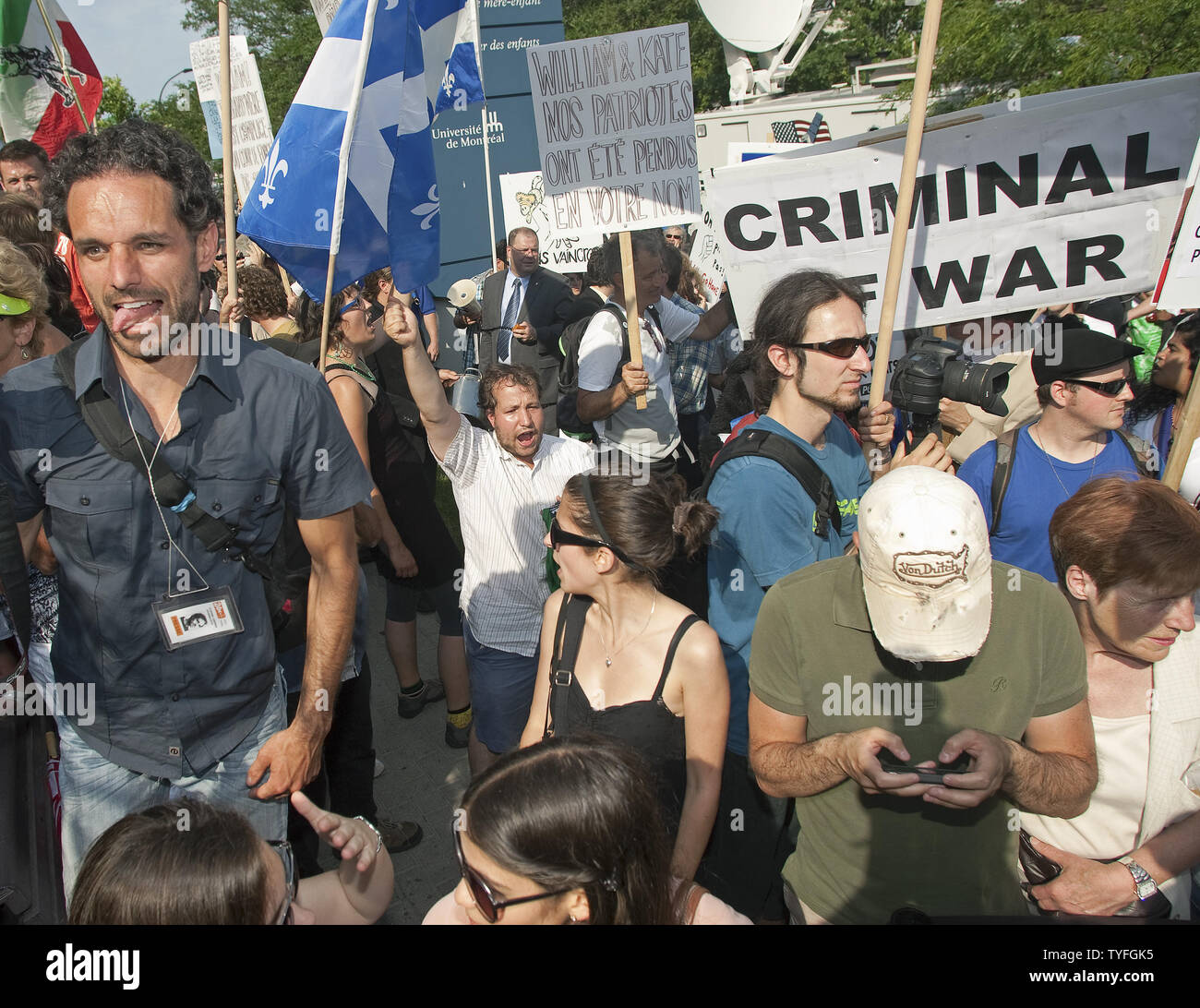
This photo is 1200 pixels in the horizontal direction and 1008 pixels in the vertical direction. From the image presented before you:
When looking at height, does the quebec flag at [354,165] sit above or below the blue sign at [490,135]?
below

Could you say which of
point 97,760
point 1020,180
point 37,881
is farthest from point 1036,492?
point 37,881

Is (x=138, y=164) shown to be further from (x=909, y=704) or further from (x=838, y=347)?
(x=909, y=704)

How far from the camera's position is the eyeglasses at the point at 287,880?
70.2 inches

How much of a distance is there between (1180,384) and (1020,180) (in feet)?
3.80

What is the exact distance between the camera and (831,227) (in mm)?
3672

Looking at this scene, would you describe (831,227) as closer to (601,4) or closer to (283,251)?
(283,251)

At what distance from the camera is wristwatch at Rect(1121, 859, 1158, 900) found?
80.7 inches

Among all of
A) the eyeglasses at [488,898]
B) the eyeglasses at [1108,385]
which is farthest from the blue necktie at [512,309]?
the eyeglasses at [488,898]

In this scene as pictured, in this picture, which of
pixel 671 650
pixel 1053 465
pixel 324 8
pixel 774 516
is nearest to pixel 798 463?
pixel 774 516

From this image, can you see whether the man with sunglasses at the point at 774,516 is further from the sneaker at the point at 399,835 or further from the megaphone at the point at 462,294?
the megaphone at the point at 462,294

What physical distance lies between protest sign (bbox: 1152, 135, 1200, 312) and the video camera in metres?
0.52

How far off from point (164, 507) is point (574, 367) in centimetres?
284

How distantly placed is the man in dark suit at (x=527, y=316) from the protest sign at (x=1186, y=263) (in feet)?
12.8

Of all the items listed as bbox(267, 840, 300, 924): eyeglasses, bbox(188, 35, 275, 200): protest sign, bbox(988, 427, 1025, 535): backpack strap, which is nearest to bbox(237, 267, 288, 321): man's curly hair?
bbox(188, 35, 275, 200): protest sign
